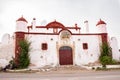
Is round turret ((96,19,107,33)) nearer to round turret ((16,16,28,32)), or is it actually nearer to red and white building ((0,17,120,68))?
red and white building ((0,17,120,68))

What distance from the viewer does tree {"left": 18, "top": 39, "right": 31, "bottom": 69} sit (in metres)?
25.1

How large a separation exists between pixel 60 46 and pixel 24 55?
5689 millimetres

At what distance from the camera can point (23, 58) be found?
992 inches

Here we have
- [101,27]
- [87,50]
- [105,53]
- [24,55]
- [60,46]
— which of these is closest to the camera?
[24,55]

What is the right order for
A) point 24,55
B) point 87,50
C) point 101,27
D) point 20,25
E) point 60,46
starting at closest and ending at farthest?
point 24,55 → point 20,25 → point 60,46 → point 87,50 → point 101,27

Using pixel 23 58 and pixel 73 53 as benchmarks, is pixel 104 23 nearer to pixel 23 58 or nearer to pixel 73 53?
pixel 73 53

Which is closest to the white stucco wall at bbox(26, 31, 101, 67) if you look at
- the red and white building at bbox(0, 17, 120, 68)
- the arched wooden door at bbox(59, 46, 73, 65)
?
the red and white building at bbox(0, 17, 120, 68)

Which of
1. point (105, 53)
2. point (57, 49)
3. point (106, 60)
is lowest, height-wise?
point (106, 60)

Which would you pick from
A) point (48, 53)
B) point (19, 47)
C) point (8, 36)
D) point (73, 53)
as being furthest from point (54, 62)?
point (8, 36)

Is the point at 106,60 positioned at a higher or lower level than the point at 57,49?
lower

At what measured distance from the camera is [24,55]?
2534cm

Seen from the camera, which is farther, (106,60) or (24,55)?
(106,60)

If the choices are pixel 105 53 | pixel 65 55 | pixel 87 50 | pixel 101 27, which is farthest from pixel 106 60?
pixel 65 55

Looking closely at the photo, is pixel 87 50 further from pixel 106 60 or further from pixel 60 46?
pixel 60 46
